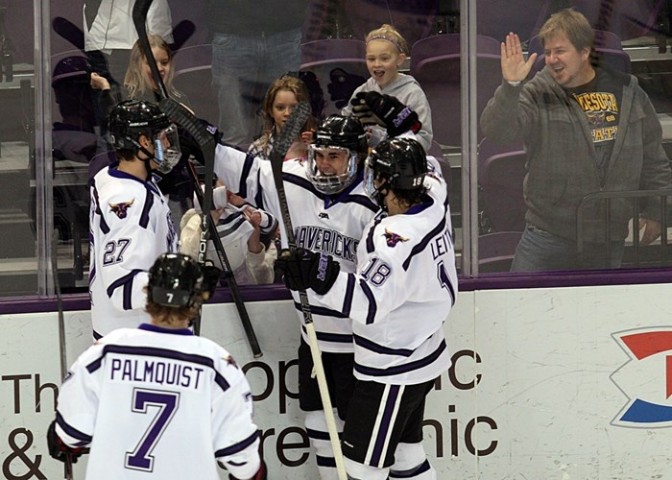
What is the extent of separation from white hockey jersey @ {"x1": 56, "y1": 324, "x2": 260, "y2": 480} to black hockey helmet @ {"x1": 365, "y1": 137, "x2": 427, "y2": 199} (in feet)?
2.95

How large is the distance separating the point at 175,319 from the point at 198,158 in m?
1.13

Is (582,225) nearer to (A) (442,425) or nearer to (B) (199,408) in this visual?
(A) (442,425)

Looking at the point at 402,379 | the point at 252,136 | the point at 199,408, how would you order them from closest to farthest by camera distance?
the point at 199,408 < the point at 402,379 < the point at 252,136

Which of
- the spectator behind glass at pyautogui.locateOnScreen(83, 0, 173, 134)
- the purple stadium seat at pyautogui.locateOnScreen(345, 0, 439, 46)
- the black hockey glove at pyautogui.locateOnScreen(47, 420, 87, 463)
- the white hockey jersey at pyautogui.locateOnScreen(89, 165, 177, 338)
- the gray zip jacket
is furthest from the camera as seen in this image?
the gray zip jacket

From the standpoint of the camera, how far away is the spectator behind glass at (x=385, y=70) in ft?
14.4

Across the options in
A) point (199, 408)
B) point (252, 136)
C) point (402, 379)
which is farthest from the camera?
point (252, 136)

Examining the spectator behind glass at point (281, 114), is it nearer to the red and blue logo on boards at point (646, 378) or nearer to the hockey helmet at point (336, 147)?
the hockey helmet at point (336, 147)

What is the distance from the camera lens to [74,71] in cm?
430

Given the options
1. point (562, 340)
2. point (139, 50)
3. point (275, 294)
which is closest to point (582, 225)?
point (562, 340)

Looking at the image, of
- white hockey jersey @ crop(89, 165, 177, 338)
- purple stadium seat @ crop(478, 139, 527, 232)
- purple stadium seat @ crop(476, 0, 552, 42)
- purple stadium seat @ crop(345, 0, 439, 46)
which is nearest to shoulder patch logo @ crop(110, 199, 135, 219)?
white hockey jersey @ crop(89, 165, 177, 338)

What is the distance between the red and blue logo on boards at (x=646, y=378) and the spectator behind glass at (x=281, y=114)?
3.81ft

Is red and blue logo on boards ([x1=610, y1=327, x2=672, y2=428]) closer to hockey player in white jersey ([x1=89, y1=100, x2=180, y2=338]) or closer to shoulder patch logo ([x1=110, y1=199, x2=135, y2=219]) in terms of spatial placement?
hockey player in white jersey ([x1=89, y1=100, x2=180, y2=338])

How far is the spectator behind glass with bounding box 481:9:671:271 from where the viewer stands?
449cm

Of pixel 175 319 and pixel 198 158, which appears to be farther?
pixel 198 158
